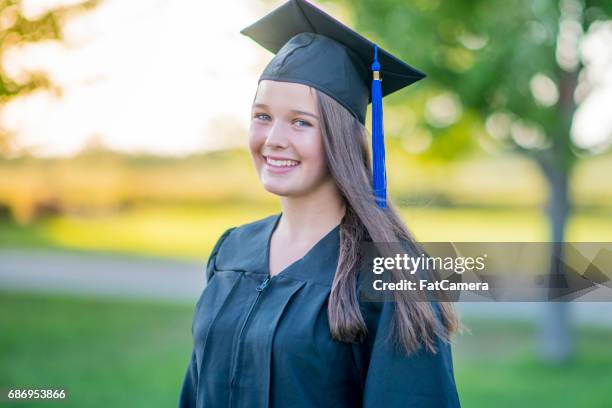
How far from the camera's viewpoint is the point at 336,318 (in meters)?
1.89

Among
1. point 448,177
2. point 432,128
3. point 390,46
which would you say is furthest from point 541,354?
point 390,46

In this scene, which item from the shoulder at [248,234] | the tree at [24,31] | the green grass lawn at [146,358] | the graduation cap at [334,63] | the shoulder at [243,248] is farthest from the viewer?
the green grass lawn at [146,358]

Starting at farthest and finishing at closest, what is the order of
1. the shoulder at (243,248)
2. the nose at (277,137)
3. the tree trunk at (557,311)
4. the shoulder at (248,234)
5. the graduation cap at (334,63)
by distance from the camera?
the tree trunk at (557,311), the shoulder at (248,234), the shoulder at (243,248), the graduation cap at (334,63), the nose at (277,137)

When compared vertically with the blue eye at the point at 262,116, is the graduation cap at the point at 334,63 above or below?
above

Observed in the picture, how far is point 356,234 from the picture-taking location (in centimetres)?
→ 209

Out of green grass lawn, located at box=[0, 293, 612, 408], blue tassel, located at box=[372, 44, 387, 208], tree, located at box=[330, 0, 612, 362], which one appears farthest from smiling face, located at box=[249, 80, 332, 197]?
green grass lawn, located at box=[0, 293, 612, 408]

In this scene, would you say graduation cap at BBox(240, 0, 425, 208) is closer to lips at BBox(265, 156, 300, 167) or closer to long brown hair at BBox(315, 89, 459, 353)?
long brown hair at BBox(315, 89, 459, 353)

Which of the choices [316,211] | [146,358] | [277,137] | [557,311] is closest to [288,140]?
Answer: [277,137]

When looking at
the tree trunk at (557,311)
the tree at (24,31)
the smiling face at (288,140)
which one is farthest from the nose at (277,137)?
the tree trunk at (557,311)

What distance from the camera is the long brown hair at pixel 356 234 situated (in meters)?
1.88

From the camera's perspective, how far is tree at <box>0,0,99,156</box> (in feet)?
13.3

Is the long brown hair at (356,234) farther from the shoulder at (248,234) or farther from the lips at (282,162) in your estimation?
the shoulder at (248,234)

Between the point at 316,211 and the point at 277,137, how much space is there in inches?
10.9

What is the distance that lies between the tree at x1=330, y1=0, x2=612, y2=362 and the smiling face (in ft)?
12.0
